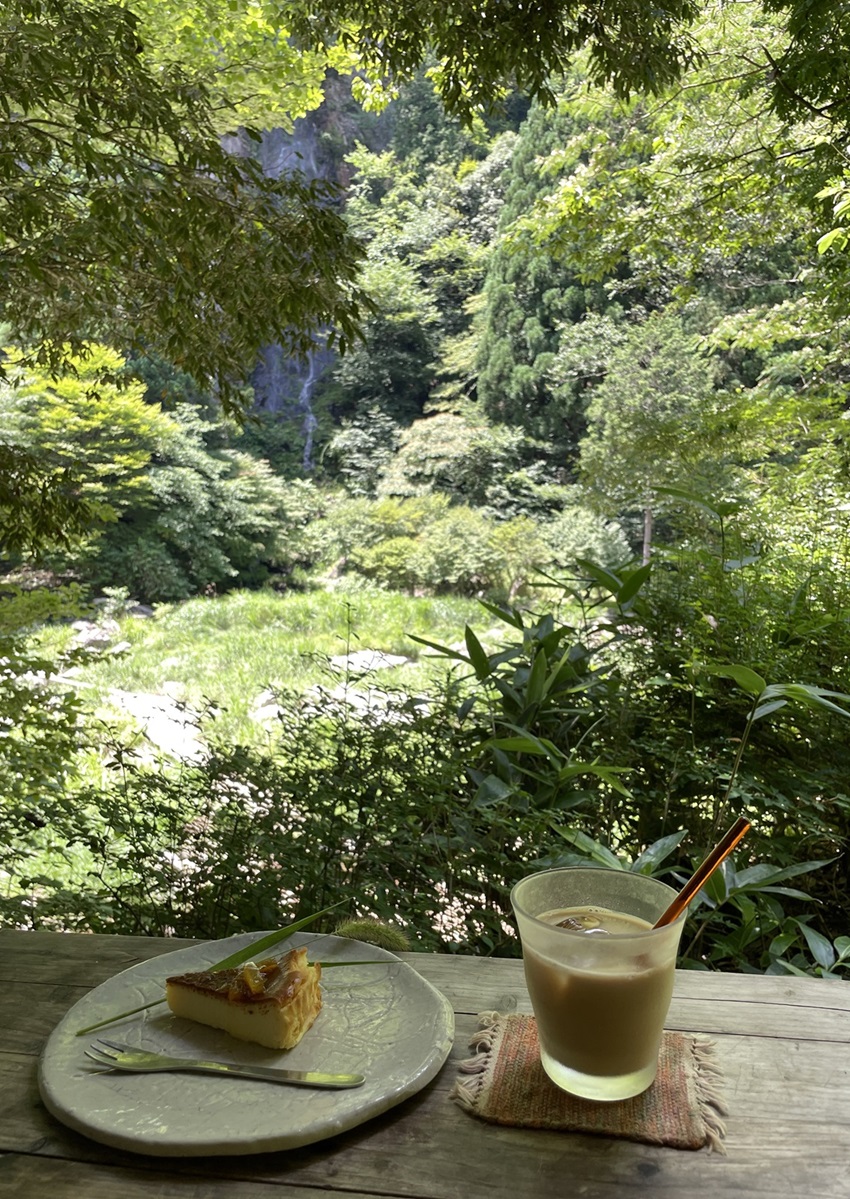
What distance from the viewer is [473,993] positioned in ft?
2.13

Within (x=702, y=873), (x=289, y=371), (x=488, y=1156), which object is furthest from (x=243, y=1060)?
(x=289, y=371)

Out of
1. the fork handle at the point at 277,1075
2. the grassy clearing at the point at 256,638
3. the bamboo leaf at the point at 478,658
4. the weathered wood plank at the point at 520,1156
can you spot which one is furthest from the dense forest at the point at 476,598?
the grassy clearing at the point at 256,638

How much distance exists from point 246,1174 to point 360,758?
43.1 inches

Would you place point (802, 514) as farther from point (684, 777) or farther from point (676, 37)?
point (684, 777)

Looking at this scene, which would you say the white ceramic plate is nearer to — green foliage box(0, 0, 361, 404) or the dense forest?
the dense forest

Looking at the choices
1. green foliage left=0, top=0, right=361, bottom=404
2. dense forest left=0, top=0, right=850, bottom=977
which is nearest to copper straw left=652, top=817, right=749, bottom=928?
dense forest left=0, top=0, right=850, bottom=977

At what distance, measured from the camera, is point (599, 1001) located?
518 mm

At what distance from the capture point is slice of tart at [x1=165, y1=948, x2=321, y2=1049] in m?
0.55

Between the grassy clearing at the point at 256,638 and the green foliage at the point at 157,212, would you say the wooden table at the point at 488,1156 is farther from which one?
the grassy clearing at the point at 256,638

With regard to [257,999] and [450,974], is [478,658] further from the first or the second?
[257,999]

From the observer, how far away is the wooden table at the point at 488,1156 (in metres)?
0.46

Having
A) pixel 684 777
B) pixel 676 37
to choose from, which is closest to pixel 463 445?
pixel 676 37

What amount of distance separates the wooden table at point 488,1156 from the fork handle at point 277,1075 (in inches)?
1.0

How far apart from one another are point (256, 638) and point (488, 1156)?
792 cm
